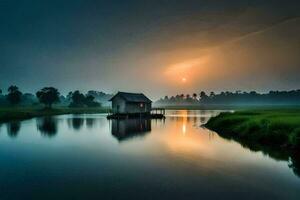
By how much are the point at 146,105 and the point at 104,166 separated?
61.4 m

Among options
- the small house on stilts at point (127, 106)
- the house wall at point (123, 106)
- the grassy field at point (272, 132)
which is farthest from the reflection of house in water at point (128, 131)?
the house wall at point (123, 106)

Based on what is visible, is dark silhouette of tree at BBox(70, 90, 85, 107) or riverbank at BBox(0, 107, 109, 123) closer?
riverbank at BBox(0, 107, 109, 123)

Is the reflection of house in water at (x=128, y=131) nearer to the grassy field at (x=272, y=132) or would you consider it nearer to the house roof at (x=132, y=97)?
the grassy field at (x=272, y=132)

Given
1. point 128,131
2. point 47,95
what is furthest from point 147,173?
point 47,95

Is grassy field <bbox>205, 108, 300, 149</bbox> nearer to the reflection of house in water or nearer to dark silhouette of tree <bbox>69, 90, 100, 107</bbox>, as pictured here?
the reflection of house in water

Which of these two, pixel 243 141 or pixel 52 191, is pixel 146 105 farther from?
pixel 52 191

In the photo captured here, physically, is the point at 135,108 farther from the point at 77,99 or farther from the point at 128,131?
the point at 77,99

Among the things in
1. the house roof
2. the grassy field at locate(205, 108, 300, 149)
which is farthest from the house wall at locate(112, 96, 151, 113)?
the grassy field at locate(205, 108, 300, 149)

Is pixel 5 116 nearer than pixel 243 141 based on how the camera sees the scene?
No

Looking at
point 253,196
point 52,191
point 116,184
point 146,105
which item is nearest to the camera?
point 253,196

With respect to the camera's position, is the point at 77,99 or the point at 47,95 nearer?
the point at 47,95

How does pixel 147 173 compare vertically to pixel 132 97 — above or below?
below

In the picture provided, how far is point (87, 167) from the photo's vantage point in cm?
1817

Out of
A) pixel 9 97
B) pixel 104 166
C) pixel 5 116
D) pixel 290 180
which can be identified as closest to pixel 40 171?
pixel 104 166
